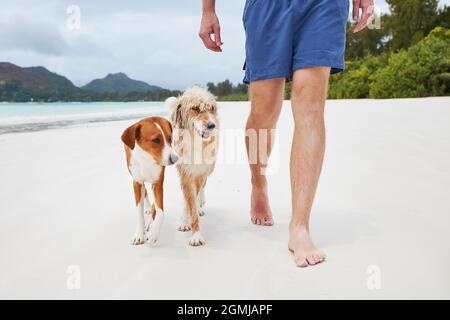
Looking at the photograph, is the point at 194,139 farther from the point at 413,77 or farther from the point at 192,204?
the point at 413,77

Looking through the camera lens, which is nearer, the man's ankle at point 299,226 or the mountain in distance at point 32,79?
the man's ankle at point 299,226

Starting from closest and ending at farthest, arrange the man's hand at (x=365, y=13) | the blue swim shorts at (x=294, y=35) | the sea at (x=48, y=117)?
the blue swim shorts at (x=294, y=35), the man's hand at (x=365, y=13), the sea at (x=48, y=117)

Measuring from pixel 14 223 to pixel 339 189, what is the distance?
3072 millimetres

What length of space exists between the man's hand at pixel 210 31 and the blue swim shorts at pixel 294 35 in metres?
0.25

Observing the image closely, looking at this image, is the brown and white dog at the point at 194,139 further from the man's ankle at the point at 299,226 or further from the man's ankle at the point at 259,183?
the man's ankle at the point at 299,226

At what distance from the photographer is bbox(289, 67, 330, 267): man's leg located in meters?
2.80

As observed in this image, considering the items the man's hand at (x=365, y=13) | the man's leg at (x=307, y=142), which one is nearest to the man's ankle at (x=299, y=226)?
the man's leg at (x=307, y=142)

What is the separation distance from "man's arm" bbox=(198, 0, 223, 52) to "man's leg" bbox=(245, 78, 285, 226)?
420 millimetres

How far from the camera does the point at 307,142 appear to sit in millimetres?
2824

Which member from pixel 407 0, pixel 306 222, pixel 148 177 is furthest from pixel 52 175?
pixel 407 0

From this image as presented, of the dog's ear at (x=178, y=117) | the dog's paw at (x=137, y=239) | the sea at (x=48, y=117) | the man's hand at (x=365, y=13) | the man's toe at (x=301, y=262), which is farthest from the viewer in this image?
the sea at (x=48, y=117)

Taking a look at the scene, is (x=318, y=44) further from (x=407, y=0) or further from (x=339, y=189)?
(x=407, y=0)

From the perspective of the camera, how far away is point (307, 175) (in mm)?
2807

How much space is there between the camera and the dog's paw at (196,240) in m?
2.92
